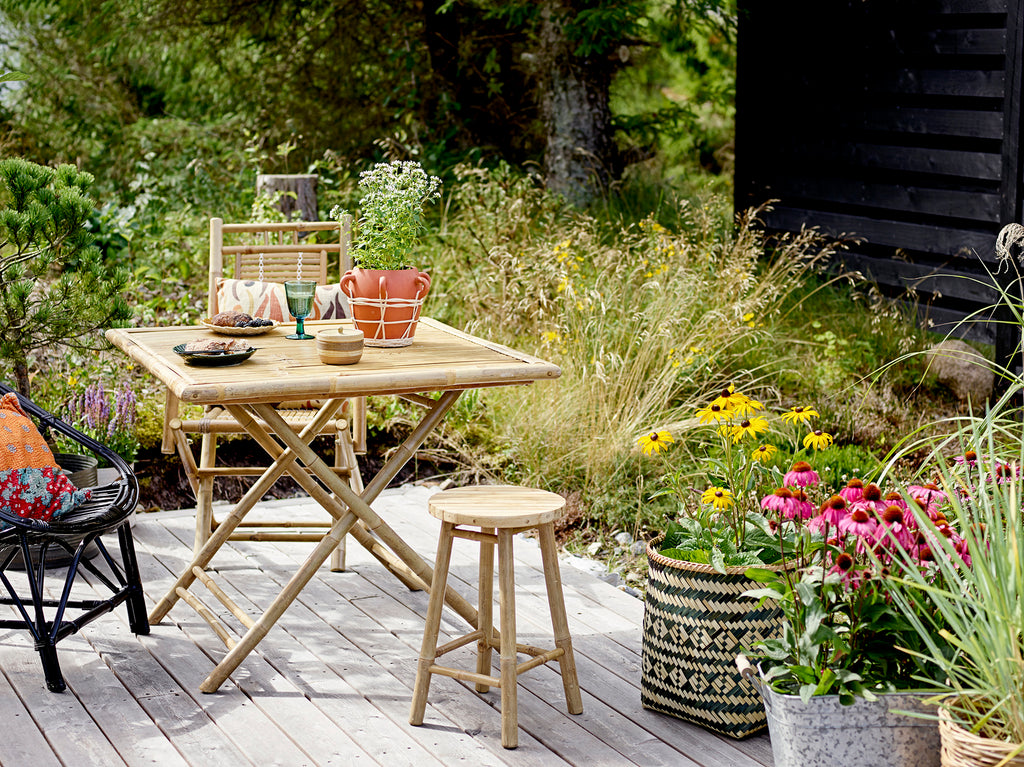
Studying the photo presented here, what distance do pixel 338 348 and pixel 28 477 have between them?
91 cm

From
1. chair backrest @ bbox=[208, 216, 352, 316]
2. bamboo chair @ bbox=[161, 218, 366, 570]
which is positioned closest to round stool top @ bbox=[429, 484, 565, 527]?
bamboo chair @ bbox=[161, 218, 366, 570]

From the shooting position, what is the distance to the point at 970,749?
2.15m

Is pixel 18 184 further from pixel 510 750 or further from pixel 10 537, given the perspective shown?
pixel 510 750

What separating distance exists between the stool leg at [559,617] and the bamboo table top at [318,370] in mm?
432

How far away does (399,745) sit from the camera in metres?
2.79

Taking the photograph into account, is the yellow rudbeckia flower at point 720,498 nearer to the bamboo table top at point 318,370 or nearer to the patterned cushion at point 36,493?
the bamboo table top at point 318,370

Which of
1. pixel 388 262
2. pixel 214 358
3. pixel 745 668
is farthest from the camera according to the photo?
pixel 388 262

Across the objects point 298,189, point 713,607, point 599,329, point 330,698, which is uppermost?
point 298,189

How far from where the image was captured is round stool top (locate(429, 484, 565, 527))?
274 cm

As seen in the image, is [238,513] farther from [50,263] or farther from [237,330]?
[50,263]

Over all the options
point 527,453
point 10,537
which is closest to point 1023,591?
point 10,537

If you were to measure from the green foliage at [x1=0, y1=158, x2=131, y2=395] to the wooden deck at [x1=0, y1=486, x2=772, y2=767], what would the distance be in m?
0.99

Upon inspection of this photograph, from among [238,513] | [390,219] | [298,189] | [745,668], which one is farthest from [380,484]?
[298,189]

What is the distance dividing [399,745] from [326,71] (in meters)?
7.48
